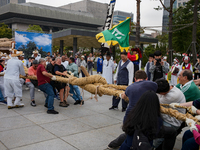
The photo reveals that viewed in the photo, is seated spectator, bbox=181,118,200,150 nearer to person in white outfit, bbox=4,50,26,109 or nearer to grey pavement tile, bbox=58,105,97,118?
grey pavement tile, bbox=58,105,97,118

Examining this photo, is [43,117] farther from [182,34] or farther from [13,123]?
[182,34]

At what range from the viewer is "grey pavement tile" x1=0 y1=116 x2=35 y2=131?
16.0 ft

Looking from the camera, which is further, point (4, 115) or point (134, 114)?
point (4, 115)

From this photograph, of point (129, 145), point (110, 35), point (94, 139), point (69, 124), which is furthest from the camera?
point (110, 35)

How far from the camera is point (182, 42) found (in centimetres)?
3447

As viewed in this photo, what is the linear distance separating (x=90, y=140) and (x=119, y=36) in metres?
4.80

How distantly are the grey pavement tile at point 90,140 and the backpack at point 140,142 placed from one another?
5.24 ft

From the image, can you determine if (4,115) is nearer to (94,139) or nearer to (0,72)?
(0,72)

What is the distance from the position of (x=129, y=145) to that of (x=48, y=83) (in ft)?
13.8

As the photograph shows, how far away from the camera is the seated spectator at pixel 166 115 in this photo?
3.33m

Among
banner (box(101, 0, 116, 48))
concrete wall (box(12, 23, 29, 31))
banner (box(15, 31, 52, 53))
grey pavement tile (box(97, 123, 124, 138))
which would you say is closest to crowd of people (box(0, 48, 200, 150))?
grey pavement tile (box(97, 123, 124, 138))

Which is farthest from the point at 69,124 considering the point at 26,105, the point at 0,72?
the point at 0,72

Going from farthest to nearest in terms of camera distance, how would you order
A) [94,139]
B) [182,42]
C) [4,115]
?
[182,42]
[4,115]
[94,139]

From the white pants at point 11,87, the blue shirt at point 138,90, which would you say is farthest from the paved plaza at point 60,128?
the blue shirt at point 138,90
